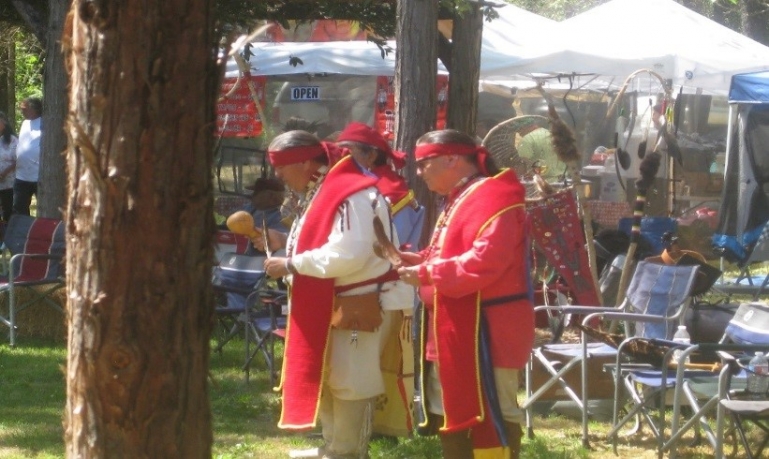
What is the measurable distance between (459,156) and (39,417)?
3.44m

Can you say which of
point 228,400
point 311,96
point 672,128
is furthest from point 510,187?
point 311,96

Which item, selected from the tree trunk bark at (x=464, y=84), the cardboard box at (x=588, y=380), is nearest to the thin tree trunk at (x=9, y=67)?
the tree trunk bark at (x=464, y=84)

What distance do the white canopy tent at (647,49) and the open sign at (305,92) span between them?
2214 mm

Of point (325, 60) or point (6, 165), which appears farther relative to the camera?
point (6, 165)

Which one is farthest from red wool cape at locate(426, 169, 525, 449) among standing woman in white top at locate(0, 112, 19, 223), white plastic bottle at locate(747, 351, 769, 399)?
standing woman in white top at locate(0, 112, 19, 223)

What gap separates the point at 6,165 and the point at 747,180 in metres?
7.51

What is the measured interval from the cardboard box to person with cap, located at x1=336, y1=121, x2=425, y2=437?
3.76 feet

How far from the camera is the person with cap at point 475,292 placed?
4156 millimetres

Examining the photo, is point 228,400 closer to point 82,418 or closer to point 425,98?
point 425,98

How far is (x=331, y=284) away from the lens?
462 centimetres

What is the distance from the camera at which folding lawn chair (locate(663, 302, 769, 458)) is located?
494 centimetres

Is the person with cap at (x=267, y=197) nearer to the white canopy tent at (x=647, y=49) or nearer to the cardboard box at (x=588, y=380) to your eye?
the cardboard box at (x=588, y=380)

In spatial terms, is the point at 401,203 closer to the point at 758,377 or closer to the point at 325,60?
the point at 758,377

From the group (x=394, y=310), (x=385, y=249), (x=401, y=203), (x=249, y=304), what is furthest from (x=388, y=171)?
(x=249, y=304)
